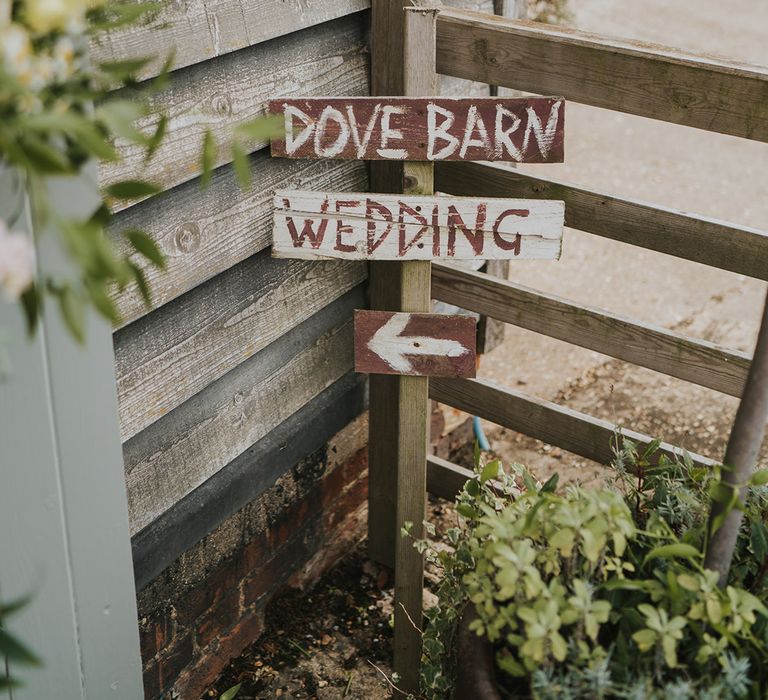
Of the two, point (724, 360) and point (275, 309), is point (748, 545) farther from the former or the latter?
point (275, 309)

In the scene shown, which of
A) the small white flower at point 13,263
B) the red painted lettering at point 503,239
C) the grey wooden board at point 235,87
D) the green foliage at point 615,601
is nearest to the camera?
the small white flower at point 13,263

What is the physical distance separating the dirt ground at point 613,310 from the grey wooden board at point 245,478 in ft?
1.60

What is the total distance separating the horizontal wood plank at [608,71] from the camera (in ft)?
6.73

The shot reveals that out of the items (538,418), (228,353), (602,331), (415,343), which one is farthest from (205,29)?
(538,418)

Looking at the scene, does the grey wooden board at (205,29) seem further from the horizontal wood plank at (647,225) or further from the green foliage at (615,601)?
the green foliage at (615,601)

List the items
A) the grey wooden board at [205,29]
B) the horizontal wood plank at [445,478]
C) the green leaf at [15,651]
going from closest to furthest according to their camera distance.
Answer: the green leaf at [15,651]
the grey wooden board at [205,29]
the horizontal wood plank at [445,478]

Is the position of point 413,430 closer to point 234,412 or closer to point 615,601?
point 234,412

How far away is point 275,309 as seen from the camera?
2.41 meters

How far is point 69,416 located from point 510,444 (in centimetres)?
232

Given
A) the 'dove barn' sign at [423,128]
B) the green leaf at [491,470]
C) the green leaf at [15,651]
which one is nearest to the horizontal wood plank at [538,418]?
the green leaf at [491,470]

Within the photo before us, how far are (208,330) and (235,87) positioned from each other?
0.52m

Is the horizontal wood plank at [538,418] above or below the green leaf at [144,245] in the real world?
below

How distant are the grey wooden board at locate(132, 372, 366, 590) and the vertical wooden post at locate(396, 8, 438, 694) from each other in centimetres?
37

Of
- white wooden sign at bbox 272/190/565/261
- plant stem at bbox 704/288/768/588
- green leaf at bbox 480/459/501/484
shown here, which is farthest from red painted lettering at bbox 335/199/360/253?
plant stem at bbox 704/288/768/588
